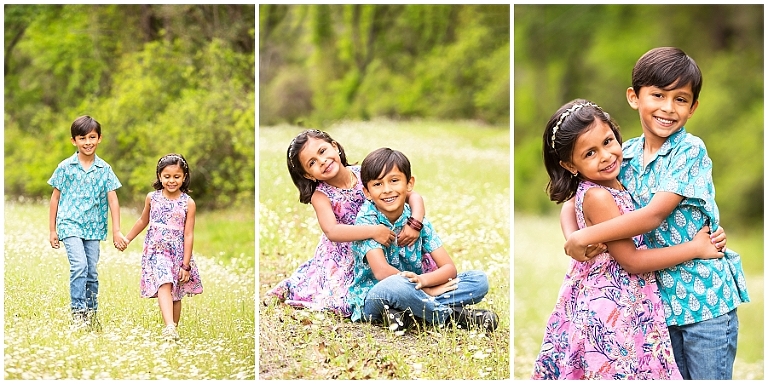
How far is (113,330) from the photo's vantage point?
139 inches

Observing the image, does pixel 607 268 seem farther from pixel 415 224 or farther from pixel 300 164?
pixel 300 164

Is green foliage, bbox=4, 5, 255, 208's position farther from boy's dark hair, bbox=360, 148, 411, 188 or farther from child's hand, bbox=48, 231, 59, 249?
boy's dark hair, bbox=360, 148, 411, 188

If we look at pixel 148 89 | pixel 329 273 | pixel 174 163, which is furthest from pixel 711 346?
pixel 148 89

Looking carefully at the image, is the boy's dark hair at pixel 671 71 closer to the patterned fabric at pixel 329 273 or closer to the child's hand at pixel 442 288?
the child's hand at pixel 442 288

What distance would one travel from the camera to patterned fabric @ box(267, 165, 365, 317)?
11.1 ft

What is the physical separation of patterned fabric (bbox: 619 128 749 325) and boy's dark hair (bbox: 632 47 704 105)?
16 cm

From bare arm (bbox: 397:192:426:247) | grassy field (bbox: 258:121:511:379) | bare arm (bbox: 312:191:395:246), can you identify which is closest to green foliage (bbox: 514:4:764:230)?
grassy field (bbox: 258:121:511:379)

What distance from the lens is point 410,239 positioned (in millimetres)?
3256

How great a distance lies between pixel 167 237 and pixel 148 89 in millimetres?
2559

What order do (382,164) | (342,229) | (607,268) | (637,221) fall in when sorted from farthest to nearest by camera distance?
(342,229) < (382,164) < (607,268) < (637,221)

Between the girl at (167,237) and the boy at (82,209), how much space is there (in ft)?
0.44

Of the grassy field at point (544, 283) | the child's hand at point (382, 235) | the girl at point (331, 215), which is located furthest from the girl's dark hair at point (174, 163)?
→ the grassy field at point (544, 283)

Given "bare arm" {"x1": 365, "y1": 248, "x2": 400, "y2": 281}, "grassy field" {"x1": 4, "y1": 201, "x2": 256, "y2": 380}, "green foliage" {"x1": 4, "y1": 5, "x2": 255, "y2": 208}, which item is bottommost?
"grassy field" {"x1": 4, "y1": 201, "x2": 256, "y2": 380}

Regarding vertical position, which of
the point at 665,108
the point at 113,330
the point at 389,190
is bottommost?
the point at 113,330
